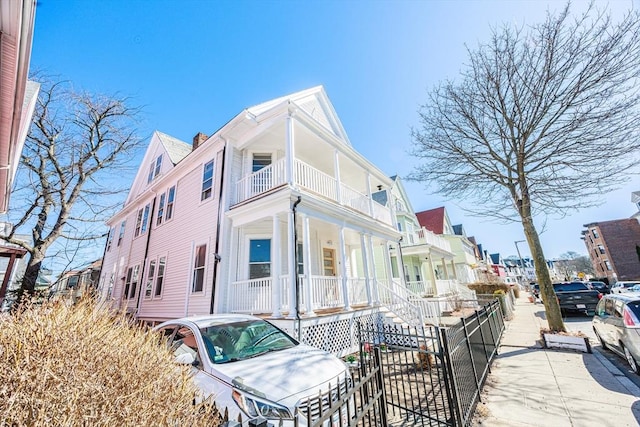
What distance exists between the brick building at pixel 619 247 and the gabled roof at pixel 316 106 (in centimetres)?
4691

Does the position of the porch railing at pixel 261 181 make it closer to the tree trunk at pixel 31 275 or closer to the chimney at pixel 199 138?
the chimney at pixel 199 138

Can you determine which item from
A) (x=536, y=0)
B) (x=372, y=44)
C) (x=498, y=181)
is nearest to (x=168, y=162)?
(x=372, y=44)

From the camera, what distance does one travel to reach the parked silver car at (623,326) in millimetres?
5156

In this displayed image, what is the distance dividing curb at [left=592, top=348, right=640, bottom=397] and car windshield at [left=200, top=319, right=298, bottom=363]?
5.99 metres

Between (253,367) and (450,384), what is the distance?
106 inches

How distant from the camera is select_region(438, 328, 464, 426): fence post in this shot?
133 inches

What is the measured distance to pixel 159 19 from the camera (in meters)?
8.13

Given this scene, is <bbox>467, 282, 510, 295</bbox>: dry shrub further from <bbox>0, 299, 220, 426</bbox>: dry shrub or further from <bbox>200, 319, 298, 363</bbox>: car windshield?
<bbox>0, 299, 220, 426</bbox>: dry shrub

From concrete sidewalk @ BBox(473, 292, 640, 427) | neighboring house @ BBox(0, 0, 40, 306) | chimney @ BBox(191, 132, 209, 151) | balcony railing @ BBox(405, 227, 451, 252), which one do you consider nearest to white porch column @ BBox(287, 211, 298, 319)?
concrete sidewalk @ BBox(473, 292, 640, 427)

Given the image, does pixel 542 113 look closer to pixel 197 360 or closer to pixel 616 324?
pixel 616 324

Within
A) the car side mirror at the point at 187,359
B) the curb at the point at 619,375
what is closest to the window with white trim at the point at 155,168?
the car side mirror at the point at 187,359

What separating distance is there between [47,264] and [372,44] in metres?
16.7

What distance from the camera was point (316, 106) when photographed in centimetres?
1297

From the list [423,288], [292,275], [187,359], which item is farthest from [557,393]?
[423,288]
